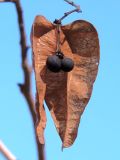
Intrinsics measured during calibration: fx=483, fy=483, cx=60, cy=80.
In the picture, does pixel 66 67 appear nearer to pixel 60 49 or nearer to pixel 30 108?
pixel 60 49

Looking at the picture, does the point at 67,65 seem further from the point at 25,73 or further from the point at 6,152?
the point at 6,152

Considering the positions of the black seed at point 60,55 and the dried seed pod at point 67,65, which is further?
the black seed at point 60,55

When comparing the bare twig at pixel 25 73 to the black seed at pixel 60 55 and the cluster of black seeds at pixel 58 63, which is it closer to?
the cluster of black seeds at pixel 58 63

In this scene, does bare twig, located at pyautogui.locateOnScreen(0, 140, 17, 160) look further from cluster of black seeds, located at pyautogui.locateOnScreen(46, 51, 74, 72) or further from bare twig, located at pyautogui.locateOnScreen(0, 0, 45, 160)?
cluster of black seeds, located at pyautogui.locateOnScreen(46, 51, 74, 72)

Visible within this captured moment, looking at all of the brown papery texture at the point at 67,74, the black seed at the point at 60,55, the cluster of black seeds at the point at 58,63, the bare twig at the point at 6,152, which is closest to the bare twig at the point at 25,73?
the bare twig at the point at 6,152

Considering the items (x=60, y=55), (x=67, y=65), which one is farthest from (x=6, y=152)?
(x=60, y=55)

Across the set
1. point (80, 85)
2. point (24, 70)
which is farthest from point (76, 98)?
→ point (24, 70)
